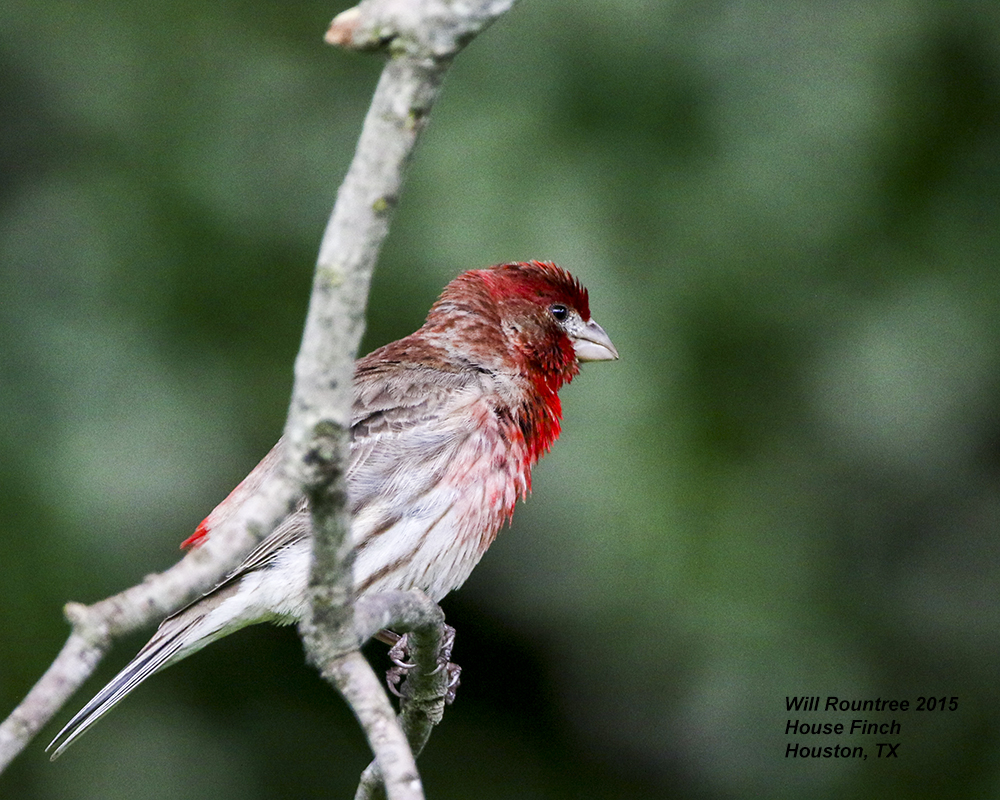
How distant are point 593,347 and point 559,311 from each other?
0.17 meters

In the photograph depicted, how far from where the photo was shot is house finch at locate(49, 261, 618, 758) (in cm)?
365

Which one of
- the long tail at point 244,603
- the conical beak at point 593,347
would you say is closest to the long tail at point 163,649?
the long tail at point 244,603

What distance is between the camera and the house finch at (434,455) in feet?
12.0

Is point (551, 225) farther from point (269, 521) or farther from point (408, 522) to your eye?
point (269, 521)

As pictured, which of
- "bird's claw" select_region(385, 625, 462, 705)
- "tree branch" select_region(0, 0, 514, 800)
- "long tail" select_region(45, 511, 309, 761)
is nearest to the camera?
"tree branch" select_region(0, 0, 514, 800)

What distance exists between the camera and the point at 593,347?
14.2ft

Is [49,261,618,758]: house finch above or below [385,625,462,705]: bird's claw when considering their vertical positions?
above

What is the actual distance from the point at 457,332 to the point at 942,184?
2.01 metres

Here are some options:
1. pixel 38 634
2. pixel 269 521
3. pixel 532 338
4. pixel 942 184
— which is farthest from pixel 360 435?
pixel 942 184

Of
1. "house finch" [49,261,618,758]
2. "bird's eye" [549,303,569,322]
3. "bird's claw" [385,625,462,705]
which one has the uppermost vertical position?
"bird's eye" [549,303,569,322]

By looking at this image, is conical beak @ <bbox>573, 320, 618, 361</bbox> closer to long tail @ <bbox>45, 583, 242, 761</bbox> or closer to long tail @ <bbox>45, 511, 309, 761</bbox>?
long tail @ <bbox>45, 511, 309, 761</bbox>

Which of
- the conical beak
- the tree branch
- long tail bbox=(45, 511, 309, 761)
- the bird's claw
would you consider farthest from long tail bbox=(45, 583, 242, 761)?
the tree branch

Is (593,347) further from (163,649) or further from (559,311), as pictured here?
(163,649)

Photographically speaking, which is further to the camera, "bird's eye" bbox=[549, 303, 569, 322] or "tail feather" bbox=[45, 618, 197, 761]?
"bird's eye" bbox=[549, 303, 569, 322]
